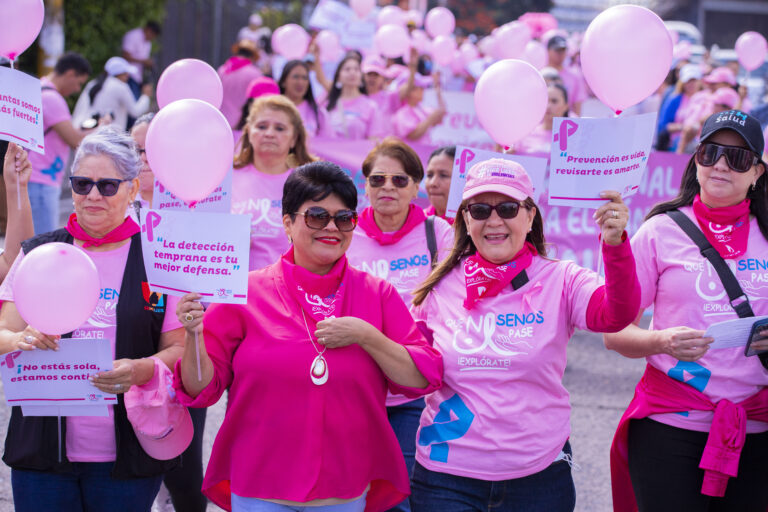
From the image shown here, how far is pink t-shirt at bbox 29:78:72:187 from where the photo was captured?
24.8ft

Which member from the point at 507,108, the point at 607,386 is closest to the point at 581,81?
the point at 607,386

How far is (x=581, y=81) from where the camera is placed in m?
13.2

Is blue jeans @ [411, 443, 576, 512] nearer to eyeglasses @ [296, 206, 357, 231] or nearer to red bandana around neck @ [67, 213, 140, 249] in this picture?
eyeglasses @ [296, 206, 357, 231]

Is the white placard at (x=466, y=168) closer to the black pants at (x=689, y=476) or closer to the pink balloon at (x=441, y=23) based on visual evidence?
the black pants at (x=689, y=476)

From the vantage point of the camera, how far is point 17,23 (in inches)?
161

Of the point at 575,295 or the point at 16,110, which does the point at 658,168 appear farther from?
the point at 16,110

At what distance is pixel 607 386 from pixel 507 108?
3.58 metres

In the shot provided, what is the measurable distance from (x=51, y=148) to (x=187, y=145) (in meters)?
5.12

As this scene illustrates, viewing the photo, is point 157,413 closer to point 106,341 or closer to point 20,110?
point 106,341

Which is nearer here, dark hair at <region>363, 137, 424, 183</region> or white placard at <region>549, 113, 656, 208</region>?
white placard at <region>549, 113, 656, 208</region>

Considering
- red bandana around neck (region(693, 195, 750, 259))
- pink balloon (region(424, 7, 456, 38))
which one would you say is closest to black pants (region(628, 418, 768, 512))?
red bandana around neck (region(693, 195, 750, 259))

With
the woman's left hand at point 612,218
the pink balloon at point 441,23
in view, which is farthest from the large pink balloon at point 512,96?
the pink balloon at point 441,23

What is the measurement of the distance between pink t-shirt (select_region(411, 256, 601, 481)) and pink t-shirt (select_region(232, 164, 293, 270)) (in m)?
1.93

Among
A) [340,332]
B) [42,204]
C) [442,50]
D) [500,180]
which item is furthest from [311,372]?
[442,50]
